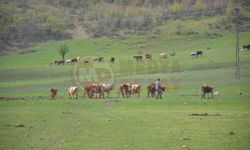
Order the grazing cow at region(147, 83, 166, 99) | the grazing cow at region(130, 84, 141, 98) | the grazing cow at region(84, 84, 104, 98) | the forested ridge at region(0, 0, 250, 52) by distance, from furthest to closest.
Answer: the forested ridge at region(0, 0, 250, 52)
the grazing cow at region(84, 84, 104, 98)
the grazing cow at region(130, 84, 141, 98)
the grazing cow at region(147, 83, 166, 99)

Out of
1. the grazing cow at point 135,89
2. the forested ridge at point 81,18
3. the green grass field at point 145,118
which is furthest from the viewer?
the forested ridge at point 81,18

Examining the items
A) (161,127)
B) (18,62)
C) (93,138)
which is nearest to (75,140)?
(93,138)

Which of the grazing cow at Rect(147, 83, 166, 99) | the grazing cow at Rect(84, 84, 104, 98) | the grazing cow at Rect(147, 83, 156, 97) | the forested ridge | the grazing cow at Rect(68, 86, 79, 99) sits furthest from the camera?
the forested ridge

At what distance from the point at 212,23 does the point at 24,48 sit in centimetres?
5401

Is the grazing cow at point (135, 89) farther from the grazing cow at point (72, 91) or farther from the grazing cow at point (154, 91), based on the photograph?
the grazing cow at point (72, 91)

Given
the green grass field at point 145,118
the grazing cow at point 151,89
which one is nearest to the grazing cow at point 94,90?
the green grass field at point 145,118

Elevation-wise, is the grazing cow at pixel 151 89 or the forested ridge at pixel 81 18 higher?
the forested ridge at pixel 81 18

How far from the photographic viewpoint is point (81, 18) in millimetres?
172250

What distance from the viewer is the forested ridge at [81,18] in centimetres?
14450

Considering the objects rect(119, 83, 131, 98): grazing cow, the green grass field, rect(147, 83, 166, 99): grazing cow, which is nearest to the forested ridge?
the green grass field

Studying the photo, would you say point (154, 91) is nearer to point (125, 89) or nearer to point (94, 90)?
point (125, 89)

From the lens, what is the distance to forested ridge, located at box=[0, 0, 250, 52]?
474 feet

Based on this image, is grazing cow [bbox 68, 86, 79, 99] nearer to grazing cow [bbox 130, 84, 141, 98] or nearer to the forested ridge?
grazing cow [bbox 130, 84, 141, 98]

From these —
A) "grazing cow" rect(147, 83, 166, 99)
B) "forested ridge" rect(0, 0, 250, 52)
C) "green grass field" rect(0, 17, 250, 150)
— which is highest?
"forested ridge" rect(0, 0, 250, 52)
